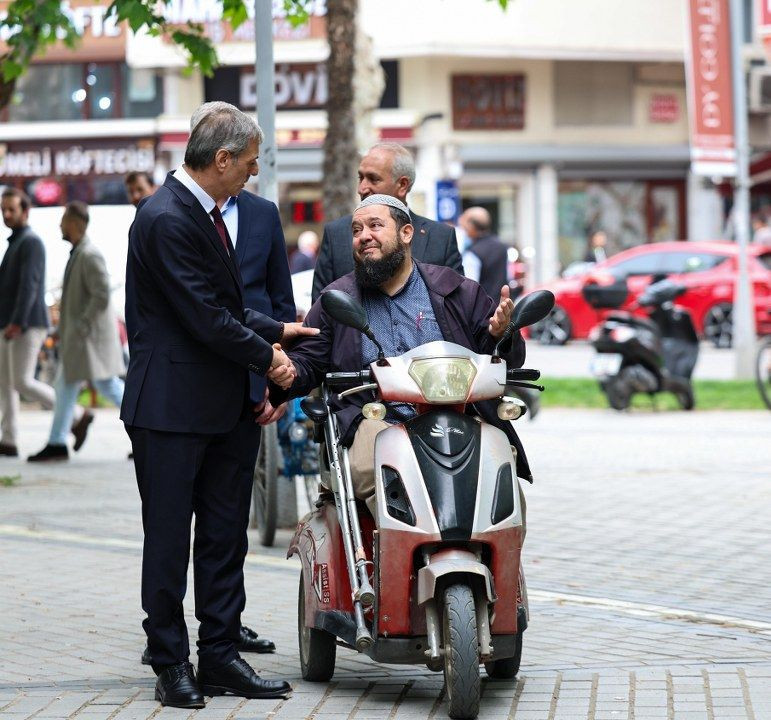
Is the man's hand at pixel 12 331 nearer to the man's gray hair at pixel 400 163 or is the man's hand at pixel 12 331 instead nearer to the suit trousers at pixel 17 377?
the suit trousers at pixel 17 377

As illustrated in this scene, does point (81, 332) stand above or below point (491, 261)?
below

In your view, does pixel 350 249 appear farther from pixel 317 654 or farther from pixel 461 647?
pixel 461 647

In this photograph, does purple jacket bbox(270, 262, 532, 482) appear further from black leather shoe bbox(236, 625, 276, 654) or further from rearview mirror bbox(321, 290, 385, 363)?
black leather shoe bbox(236, 625, 276, 654)

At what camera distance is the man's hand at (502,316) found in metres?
5.55

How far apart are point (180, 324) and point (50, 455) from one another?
7977mm

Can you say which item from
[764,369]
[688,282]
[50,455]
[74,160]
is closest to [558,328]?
[688,282]

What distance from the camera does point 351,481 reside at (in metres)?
5.54

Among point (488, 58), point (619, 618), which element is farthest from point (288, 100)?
point (619, 618)

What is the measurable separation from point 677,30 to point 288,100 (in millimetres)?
8649

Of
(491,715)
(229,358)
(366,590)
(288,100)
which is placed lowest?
(491,715)

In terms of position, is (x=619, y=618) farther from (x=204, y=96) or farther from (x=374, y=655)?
(x=204, y=96)

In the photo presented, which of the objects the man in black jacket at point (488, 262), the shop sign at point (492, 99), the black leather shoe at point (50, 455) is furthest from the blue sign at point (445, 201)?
the black leather shoe at point (50, 455)

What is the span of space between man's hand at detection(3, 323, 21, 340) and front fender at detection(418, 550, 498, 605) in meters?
8.59

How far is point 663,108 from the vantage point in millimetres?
39938
